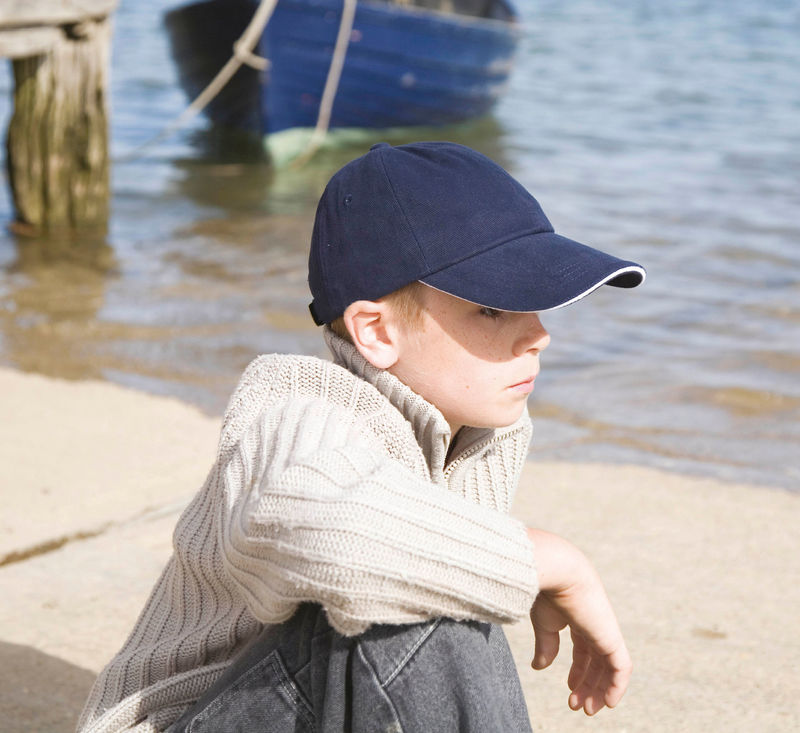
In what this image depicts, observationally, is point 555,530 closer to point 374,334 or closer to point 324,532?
point 374,334

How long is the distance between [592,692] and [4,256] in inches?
217

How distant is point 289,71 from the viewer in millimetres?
9797

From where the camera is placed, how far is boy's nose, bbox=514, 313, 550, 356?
167cm

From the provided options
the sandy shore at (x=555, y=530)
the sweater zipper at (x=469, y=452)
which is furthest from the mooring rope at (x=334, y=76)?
the sweater zipper at (x=469, y=452)

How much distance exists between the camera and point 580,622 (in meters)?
1.59

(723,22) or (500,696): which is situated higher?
(500,696)

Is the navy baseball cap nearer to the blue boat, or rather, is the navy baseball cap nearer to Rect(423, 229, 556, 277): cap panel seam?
Rect(423, 229, 556, 277): cap panel seam

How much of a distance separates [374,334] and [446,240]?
0.63 ft

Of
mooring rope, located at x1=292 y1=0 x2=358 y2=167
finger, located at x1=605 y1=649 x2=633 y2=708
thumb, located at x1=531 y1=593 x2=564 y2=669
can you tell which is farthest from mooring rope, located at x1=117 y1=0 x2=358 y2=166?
finger, located at x1=605 y1=649 x2=633 y2=708

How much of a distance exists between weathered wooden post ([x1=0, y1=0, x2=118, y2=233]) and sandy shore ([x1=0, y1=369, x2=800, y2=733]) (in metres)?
3.03

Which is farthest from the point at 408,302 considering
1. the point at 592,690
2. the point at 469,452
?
the point at 592,690

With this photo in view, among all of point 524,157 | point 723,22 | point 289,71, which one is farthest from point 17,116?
point 723,22

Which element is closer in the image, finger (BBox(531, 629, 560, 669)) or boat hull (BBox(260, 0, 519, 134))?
finger (BBox(531, 629, 560, 669))

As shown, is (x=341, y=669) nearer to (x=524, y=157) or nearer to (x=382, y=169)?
(x=382, y=169)
